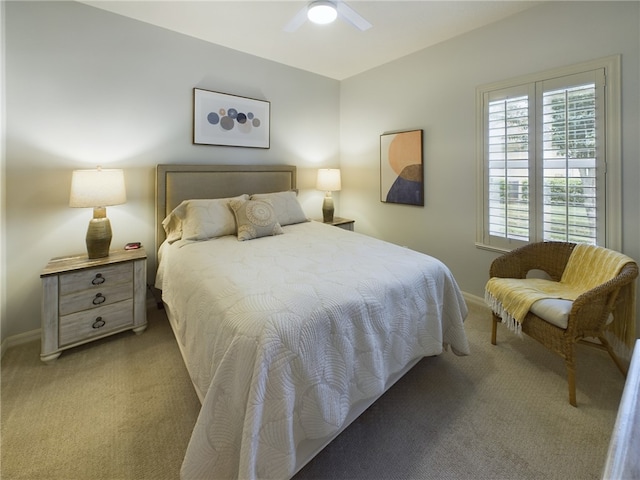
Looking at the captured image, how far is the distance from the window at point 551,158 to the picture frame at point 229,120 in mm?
2303

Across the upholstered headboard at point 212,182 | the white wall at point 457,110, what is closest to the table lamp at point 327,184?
the upholstered headboard at point 212,182

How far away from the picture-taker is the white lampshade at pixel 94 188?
2.16 metres

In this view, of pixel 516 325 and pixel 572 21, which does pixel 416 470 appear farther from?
pixel 572 21

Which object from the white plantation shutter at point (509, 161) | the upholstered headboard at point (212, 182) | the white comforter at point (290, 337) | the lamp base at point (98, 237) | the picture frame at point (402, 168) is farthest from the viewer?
the picture frame at point (402, 168)

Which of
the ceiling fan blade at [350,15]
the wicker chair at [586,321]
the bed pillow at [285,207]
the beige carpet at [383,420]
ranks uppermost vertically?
the ceiling fan blade at [350,15]

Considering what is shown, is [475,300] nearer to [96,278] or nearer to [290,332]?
[290,332]

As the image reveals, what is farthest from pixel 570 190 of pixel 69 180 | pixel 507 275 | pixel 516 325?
pixel 69 180

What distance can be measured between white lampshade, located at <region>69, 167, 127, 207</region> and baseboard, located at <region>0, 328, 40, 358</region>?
1132 mm

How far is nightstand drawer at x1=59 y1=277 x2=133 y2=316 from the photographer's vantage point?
6.86 feet

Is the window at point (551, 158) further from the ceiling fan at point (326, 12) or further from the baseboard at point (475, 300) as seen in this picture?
the ceiling fan at point (326, 12)

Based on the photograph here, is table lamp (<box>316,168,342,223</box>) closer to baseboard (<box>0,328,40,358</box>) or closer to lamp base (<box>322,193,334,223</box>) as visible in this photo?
lamp base (<box>322,193,334,223</box>)

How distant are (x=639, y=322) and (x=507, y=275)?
0.87 meters

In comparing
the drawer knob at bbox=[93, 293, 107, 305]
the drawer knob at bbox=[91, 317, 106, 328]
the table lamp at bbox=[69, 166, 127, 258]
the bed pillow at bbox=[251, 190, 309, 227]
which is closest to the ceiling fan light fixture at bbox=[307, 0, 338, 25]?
the bed pillow at bbox=[251, 190, 309, 227]

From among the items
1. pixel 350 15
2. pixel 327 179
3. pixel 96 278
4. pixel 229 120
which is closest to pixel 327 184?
pixel 327 179
